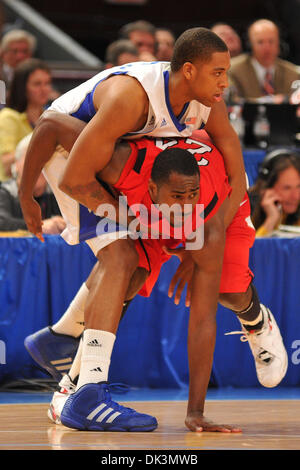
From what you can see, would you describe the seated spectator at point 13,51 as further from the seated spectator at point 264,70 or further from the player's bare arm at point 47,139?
the player's bare arm at point 47,139

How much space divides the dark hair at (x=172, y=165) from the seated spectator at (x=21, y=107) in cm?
271

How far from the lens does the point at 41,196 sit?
465 cm

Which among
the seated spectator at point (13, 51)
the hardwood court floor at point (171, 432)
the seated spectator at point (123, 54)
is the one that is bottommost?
the hardwood court floor at point (171, 432)

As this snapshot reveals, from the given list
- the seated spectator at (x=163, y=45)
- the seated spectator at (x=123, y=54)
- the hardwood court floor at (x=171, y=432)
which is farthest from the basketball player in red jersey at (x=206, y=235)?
the seated spectator at (x=163, y=45)

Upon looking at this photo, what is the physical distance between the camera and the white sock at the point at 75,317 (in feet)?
10.6

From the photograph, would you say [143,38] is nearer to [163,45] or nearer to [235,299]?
[163,45]

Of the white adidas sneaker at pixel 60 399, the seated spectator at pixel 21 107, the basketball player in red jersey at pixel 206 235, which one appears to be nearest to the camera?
the basketball player in red jersey at pixel 206 235

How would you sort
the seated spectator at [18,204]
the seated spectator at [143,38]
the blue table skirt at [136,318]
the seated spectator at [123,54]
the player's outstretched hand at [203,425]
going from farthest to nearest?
1. the seated spectator at [143,38]
2. the seated spectator at [123,54]
3. the seated spectator at [18,204]
4. the blue table skirt at [136,318]
5. the player's outstretched hand at [203,425]

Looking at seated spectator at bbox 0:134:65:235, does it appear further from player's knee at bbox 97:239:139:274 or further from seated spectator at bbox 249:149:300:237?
player's knee at bbox 97:239:139:274

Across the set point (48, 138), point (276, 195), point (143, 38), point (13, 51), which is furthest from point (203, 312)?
point (13, 51)

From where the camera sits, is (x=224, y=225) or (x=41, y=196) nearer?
(x=224, y=225)
